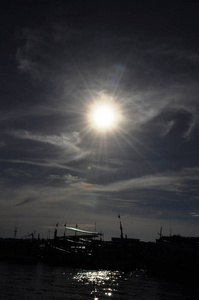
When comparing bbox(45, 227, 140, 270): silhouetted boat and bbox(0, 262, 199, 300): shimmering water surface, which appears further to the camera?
bbox(45, 227, 140, 270): silhouetted boat

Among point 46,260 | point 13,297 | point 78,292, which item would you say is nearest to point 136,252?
point 46,260

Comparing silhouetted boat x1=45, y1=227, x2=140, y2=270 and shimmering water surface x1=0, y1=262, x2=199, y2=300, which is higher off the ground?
silhouetted boat x1=45, y1=227, x2=140, y2=270

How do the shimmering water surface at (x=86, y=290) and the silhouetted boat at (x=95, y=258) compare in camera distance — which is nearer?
the shimmering water surface at (x=86, y=290)

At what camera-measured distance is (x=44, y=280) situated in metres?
53.2

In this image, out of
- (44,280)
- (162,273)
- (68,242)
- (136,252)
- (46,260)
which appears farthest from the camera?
(68,242)

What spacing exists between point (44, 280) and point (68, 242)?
50.0 meters

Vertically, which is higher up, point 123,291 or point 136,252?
point 136,252

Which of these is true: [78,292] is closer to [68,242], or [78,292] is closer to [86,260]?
[86,260]

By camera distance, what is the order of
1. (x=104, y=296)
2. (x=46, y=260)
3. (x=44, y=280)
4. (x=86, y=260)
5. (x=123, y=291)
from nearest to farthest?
(x=104, y=296)
(x=123, y=291)
(x=44, y=280)
(x=86, y=260)
(x=46, y=260)

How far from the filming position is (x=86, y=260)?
79.8m

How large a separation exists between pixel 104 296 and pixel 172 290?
572 inches

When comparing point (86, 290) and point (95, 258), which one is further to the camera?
point (95, 258)

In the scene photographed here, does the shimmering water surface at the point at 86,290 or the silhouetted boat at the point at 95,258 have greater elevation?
the silhouetted boat at the point at 95,258

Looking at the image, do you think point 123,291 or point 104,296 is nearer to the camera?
point 104,296
